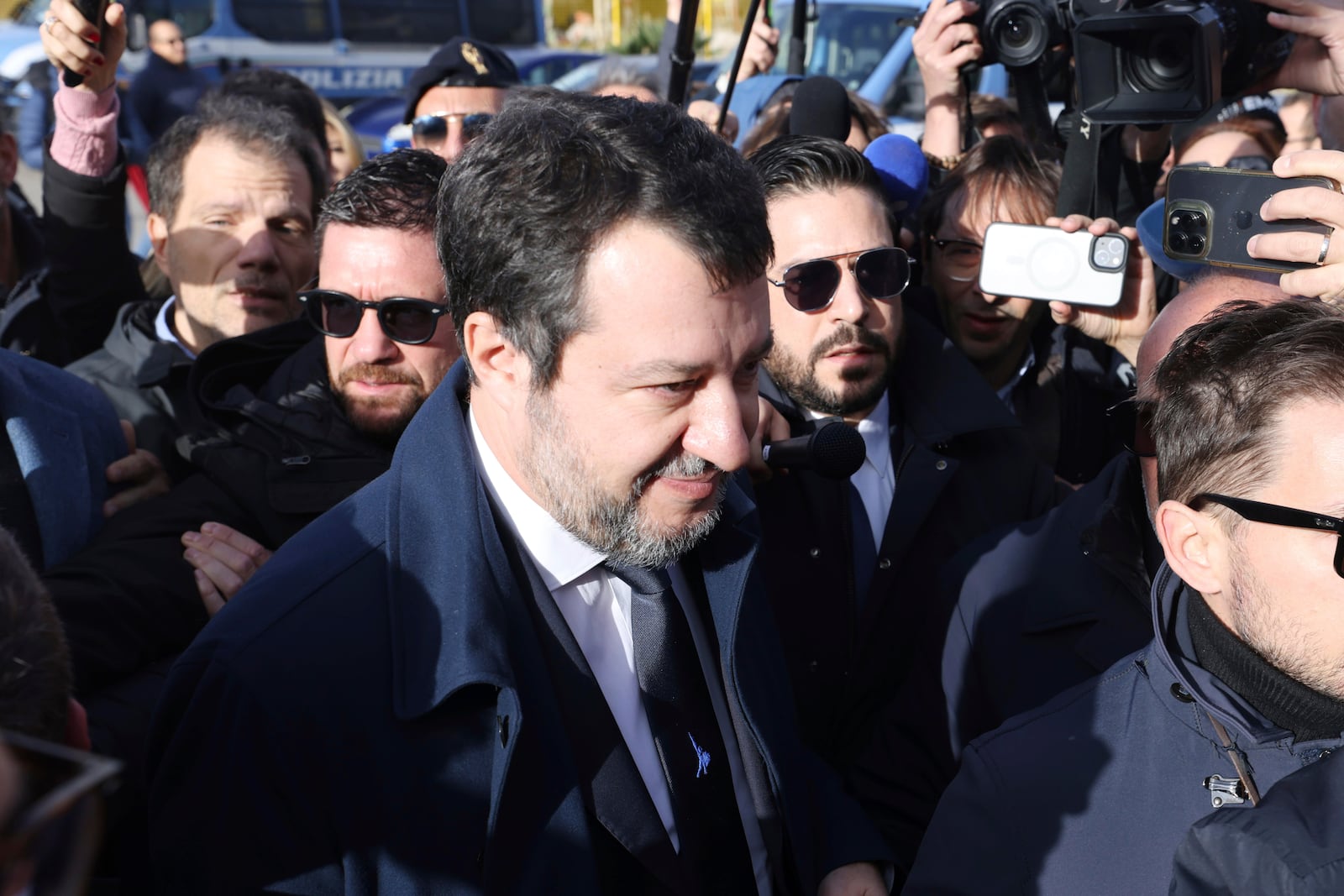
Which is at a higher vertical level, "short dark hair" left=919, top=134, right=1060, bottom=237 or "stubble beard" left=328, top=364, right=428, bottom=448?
"short dark hair" left=919, top=134, right=1060, bottom=237

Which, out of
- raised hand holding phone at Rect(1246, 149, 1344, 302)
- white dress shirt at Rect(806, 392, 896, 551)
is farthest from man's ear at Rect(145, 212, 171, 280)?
raised hand holding phone at Rect(1246, 149, 1344, 302)

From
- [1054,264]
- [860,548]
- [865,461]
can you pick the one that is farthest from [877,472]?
[1054,264]

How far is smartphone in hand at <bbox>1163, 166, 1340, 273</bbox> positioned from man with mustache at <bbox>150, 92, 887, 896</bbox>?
33.4 inches

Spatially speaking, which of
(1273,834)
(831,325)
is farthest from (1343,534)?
(831,325)

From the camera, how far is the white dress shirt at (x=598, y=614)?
73.8 inches

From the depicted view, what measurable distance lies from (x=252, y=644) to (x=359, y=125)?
11812 millimetres

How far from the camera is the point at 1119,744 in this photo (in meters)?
1.87

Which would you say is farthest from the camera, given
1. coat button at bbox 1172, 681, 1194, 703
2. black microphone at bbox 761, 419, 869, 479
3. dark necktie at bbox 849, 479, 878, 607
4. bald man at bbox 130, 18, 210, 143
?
bald man at bbox 130, 18, 210, 143

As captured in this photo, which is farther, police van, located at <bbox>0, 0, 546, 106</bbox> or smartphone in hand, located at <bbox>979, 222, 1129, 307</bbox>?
police van, located at <bbox>0, 0, 546, 106</bbox>

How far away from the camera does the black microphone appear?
2164mm

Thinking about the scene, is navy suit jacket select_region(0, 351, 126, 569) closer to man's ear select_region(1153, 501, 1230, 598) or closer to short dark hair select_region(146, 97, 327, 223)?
short dark hair select_region(146, 97, 327, 223)

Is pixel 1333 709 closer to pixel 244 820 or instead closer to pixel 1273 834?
pixel 1273 834

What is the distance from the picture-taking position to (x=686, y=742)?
6.25ft

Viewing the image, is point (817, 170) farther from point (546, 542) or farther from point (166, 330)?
point (166, 330)
